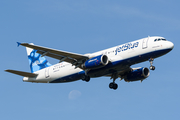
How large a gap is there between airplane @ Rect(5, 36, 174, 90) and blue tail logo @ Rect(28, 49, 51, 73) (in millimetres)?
1655

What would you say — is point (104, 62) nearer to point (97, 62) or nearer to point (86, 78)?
point (97, 62)

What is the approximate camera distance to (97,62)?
3875 cm

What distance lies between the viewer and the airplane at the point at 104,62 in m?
38.1

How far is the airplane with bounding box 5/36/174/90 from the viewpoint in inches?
1499

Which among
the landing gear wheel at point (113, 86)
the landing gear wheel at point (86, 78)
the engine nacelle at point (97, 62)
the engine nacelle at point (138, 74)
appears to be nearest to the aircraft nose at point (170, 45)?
the engine nacelle at point (97, 62)

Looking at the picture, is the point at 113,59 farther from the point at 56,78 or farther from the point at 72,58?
the point at 56,78

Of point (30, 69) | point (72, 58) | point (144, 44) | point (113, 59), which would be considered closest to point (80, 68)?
point (72, 58)

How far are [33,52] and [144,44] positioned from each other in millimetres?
20537

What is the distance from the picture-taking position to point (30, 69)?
50594 mm

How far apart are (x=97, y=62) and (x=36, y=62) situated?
14.6 meters

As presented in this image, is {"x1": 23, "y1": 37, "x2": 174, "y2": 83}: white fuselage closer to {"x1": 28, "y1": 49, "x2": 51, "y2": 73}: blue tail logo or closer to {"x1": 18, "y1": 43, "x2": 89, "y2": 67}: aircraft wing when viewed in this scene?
{"x1": 18, "y1": 43, "x2": 89, "y2": 67}: aircraft wing

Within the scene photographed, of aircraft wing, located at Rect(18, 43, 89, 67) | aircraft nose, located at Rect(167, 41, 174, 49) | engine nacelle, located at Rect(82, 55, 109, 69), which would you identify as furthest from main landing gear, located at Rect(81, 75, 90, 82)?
aircraft nose, located at Rect(167, 41, 174, 49)

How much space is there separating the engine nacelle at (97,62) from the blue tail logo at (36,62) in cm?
1086

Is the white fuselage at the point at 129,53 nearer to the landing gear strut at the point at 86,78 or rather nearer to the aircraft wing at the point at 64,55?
the landing gear strut at the point at 86,78
